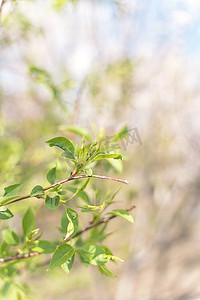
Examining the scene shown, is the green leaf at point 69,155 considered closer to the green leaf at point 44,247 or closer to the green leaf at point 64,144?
the green leaf at point 64,144

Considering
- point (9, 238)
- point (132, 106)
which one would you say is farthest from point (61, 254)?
point (132, 106)

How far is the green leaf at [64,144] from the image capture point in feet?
0.93

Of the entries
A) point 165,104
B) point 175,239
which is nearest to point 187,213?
point 175,239

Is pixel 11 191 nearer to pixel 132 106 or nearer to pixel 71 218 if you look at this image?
pixel 71 218

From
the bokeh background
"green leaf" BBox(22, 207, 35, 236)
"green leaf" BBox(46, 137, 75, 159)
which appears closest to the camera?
"green leaf" BBox(46, 137, 75, 159)

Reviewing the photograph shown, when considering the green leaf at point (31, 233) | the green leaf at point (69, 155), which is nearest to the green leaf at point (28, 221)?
the green leaf at point (31, 233)

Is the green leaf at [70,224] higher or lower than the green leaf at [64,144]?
lower

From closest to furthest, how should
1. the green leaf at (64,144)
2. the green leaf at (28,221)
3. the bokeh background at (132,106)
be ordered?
the green leaf at (64,144)
the green leaf at (28,221)
the bokeh background at (132,106)

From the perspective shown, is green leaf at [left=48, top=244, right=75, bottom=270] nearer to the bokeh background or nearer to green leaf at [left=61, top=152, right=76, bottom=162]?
green leaf at [left=61, top=152, right=76, bottom=162]

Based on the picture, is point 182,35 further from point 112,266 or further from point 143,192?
point 112,266

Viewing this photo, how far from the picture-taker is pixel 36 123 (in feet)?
4.20

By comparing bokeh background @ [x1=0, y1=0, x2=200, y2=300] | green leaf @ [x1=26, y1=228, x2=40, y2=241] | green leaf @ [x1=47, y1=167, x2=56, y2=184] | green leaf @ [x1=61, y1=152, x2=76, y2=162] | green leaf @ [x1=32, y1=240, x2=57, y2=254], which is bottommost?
green leaf @ [x1=32, y1=240, x2=57, y2=254]

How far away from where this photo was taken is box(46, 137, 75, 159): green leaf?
0.93 ft

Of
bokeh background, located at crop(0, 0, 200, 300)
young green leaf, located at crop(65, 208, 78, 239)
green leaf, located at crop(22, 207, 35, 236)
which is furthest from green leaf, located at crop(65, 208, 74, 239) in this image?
bokeh background, located at crop(0, 0, 200, 300)
